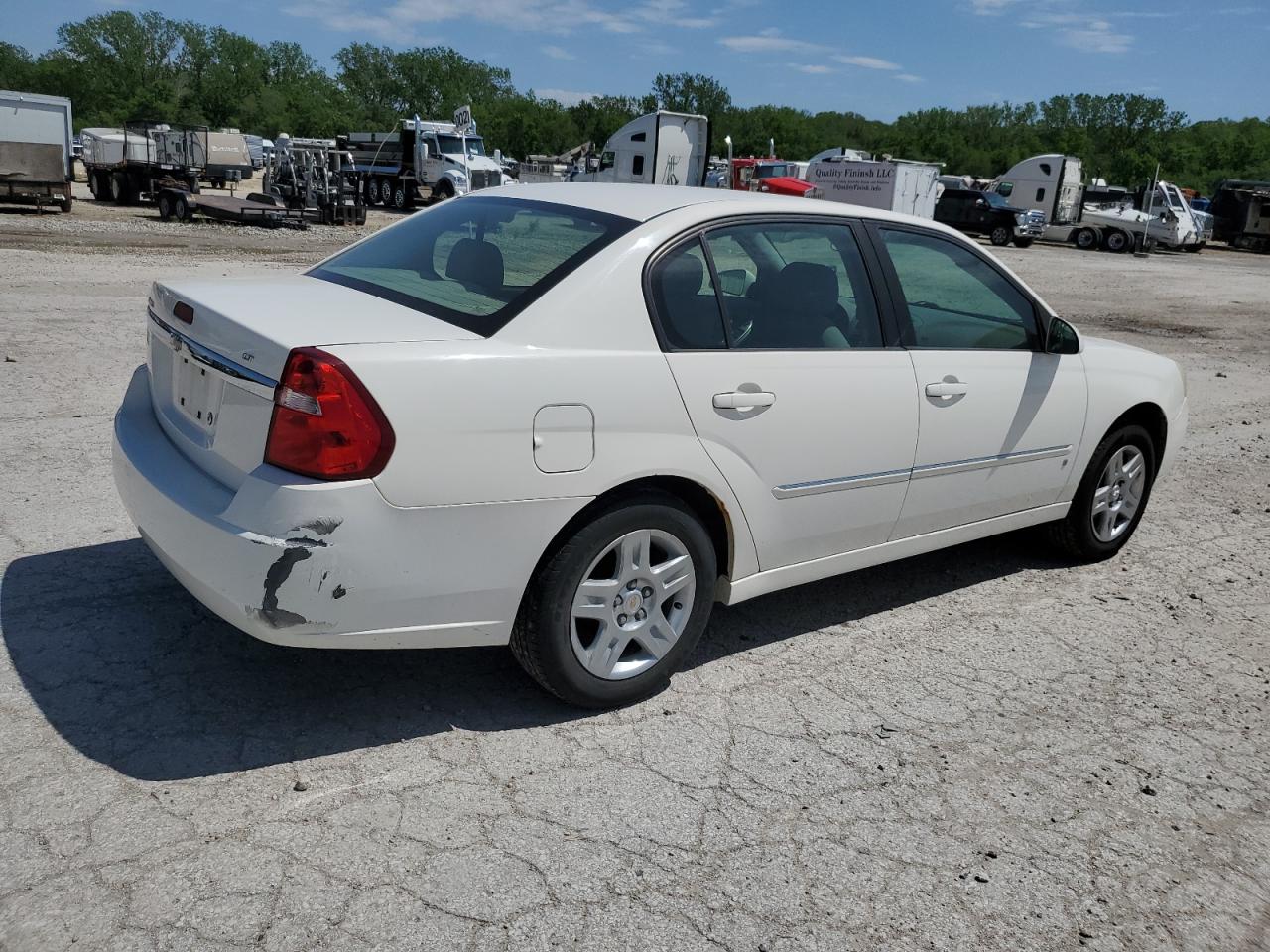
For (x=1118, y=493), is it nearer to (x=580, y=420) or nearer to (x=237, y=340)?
(x=580, y=420)

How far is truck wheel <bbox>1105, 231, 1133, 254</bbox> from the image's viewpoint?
126 ft

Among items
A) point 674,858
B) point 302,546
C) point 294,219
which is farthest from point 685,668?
point 294,219

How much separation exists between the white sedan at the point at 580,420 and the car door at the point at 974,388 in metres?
0.01

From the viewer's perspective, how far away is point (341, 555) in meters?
2.90

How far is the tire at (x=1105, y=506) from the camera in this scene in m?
5.22

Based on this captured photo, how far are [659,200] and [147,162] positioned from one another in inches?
1201

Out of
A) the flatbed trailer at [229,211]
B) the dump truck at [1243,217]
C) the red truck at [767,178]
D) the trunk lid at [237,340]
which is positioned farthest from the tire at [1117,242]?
the trunk lid at [237,340]

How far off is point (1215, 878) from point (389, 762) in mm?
2357

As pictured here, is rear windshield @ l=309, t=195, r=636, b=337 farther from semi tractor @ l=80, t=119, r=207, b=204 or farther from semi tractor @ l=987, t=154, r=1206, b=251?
semi tractor @ l=987, t=154, r=1206, b=251

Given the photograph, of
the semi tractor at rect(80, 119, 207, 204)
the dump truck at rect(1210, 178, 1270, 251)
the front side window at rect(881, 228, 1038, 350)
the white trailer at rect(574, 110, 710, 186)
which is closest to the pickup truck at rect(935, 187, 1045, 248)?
the white trailer at rect(574, 110, 710, 186)

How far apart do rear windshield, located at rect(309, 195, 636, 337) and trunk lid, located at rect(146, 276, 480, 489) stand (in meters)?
0.12

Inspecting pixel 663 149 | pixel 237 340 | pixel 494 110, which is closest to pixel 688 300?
pixel 237 340

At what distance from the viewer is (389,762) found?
319cm

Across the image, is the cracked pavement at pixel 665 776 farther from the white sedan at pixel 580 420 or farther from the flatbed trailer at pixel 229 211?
the flatbed trailer at pixel 229 211
